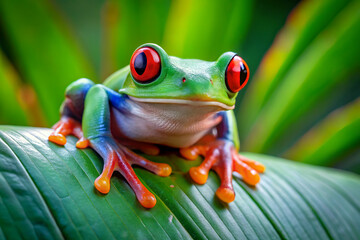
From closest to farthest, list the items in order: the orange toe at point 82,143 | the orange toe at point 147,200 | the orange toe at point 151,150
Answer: the orange toe at point 147,200
the orange toe at point 82,143
the orange toe at point 151,150

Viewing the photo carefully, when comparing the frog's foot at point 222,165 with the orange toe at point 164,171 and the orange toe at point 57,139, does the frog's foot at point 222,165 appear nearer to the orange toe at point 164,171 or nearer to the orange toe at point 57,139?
the orange toe at point 164,171

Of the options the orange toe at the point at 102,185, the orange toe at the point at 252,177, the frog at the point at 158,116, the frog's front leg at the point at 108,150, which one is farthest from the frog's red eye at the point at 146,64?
the orange toe at the point at 252,177

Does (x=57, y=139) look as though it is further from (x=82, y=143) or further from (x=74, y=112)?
(x=74, y=112)

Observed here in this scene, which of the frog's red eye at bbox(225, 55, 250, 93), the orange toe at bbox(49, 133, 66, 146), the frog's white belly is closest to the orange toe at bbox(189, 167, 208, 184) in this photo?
the frog's white belly

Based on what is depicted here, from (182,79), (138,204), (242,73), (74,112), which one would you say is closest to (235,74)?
(242,73)

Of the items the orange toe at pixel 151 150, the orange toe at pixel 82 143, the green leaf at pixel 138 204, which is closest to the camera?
the green leaf at pixel 138 204

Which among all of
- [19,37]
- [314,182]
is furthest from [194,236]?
[19,37]

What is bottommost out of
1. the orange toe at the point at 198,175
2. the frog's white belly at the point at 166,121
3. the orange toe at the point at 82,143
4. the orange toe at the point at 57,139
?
the orange toe at the point at 198,175
